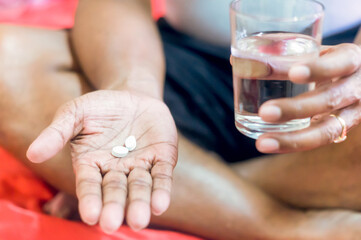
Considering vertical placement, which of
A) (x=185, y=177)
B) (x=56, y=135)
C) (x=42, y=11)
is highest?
(x=56, y=135)

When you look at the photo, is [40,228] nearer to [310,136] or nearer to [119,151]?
[119,151]

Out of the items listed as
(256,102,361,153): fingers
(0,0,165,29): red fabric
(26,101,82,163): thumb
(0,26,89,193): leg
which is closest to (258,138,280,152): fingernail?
(256,102,361,153): fingers

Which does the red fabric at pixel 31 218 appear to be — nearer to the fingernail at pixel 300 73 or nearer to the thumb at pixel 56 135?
the thumb at pixel 56 135

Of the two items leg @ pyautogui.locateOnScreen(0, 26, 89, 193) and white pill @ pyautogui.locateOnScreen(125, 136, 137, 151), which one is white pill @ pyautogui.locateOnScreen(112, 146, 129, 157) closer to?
white pill @ pyautogui.locateOnScreen(125, 136, 137, 151)

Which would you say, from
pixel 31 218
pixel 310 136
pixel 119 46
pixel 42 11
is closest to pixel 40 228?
pixel 31 218

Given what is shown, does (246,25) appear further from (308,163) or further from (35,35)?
(35,35)

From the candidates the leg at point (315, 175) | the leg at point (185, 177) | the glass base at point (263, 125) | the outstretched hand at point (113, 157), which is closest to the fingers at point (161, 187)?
the outstretched hand at point (113, 157)
